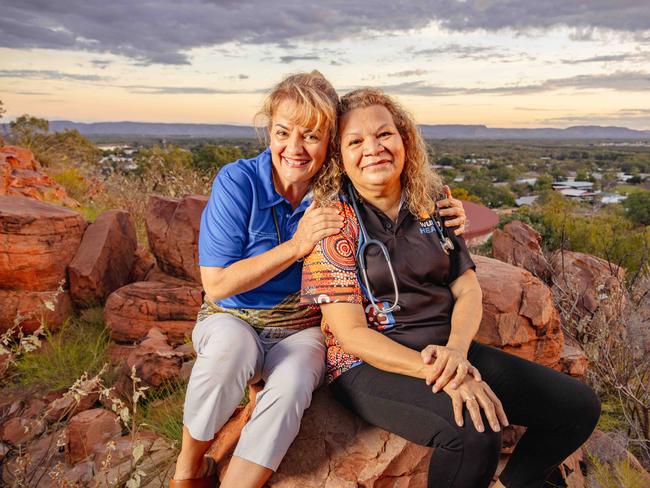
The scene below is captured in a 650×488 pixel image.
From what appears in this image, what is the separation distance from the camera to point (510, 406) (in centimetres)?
275

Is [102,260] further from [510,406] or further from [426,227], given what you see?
[510,406]

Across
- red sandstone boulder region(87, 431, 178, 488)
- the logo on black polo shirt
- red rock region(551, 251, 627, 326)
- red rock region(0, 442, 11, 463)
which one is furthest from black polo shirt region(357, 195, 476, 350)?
red rock region(0, 442, 11, 463)

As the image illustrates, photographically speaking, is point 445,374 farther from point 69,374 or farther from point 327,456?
point 69,374

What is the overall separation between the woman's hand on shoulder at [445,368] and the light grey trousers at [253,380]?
538mm

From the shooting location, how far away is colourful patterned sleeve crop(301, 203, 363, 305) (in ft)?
9.00

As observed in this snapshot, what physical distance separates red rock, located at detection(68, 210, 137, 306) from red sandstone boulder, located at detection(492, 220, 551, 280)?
4.47 m

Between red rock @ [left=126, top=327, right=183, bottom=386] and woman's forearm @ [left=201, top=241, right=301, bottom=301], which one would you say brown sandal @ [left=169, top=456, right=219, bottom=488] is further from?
red rock @ [left=126, top=327, right=183, bottom=386]

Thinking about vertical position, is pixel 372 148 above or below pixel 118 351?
above

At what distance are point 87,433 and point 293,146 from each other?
278 cm

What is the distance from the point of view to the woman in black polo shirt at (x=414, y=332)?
8.08ft

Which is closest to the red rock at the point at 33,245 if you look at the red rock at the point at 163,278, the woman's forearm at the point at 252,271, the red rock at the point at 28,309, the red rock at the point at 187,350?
the red rock at the point at 28,309

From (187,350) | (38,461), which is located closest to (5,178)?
(187,350)

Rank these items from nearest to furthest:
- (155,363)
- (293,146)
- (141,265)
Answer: (293,146), (155,363), (141,265)

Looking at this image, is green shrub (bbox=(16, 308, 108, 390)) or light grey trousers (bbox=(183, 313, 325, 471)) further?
green shrub (bbox=(16, 308, 108, 390))
